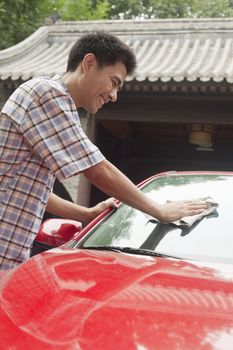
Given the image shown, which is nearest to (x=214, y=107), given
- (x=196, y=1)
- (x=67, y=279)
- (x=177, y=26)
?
(x=177, y=26)

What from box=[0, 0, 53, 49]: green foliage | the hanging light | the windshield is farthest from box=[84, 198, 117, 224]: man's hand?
box=[0, 0, 53, 49]: green foliage

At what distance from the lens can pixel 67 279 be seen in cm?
156

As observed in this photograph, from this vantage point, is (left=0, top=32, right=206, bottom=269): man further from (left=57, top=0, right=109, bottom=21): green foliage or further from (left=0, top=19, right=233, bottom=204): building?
(left=57, top=0, right=109, bottom=21): green foliage

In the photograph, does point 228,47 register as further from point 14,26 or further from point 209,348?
point 209,348

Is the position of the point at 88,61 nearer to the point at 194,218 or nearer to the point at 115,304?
the point at 194,218

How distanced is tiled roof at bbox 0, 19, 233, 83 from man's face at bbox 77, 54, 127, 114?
4052mm

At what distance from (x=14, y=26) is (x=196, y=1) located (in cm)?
987

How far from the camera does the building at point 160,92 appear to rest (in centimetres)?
582

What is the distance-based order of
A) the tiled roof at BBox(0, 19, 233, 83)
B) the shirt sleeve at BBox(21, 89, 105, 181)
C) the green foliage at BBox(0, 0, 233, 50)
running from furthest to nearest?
1. the green foliage at BBox(0, 0, 233, 50)
2. the tiled roof at BBox(0, 19, 233, 83)
3. the shirt sleeve at BBox(21, 89, 105, 181)

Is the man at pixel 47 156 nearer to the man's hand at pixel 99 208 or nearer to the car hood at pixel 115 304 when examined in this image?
the car hood at pixel 115 304

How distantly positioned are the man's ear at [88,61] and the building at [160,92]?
11.2 feet

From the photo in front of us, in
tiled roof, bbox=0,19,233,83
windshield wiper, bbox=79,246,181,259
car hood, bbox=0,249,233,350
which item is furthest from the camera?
tiled roof, bbox=0,19,233,83

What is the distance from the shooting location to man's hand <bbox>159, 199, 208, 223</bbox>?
2.03m

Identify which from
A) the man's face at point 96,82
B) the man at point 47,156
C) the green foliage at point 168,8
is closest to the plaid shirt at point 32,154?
the man at point 47,156
